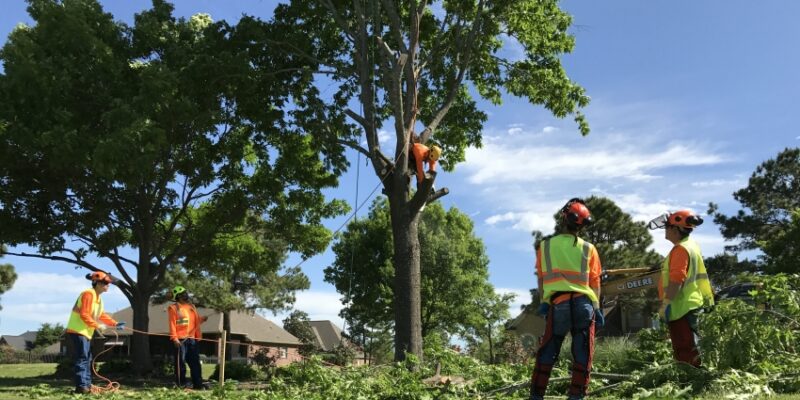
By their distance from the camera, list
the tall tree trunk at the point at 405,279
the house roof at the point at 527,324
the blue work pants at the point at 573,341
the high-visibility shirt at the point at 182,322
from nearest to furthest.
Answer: the blue work pants at the point at 573,341, the high-visibility shirt at the point at 182,322, the tall tree trunk at the point at 405,279, the house roof at the point at 527,324

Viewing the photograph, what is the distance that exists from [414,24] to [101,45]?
7.35 m

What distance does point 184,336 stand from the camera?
37.1ft

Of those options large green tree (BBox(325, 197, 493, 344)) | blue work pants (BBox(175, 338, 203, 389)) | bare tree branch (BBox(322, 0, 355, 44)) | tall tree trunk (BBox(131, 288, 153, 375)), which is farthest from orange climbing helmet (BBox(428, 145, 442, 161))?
large green tree (BBox(325, 197, 493, 344))

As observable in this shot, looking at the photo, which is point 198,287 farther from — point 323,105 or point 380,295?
point 323,105

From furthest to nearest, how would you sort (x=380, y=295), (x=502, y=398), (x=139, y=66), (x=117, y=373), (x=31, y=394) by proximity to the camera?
(x=380, y=295)
(x=117, y=373)
(x=139, y=66)
(x=31, y=394)
(x=502, y=398)

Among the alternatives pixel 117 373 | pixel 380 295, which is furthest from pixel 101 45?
pixel 380 295

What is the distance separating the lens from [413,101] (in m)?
13.4

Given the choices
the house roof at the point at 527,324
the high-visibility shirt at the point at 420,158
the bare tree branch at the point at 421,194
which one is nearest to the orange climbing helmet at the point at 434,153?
the high-visibility shirt at the point at 420,158

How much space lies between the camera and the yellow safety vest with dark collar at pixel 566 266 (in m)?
5.45

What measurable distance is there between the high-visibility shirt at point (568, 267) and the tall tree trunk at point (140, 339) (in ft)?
46.4

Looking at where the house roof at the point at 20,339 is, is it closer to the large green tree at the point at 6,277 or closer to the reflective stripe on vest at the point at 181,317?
the large green tree at the point at 6,277

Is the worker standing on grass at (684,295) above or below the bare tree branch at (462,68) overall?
below

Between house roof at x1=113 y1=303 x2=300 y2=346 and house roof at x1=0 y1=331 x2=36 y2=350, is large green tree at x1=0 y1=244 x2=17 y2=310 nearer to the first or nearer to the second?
house roof at x1=113 y1=303 x2=300 y2=346

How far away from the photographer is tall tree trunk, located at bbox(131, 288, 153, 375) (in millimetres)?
17297
